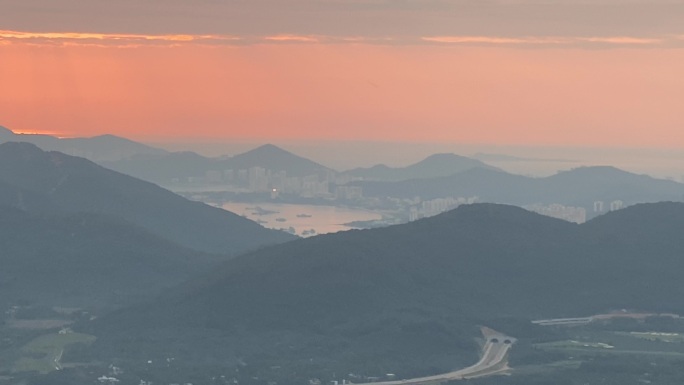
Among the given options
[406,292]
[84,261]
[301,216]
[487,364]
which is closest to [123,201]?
[84,261]

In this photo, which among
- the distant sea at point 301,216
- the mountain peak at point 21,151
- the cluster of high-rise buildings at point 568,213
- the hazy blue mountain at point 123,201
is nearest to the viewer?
the hazy blue mountain at point 123,201

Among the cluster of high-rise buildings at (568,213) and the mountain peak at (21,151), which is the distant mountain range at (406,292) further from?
the mountain peak at (21,151)

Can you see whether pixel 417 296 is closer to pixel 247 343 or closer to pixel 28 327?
pixel 247 343

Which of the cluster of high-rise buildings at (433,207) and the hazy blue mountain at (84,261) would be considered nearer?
the hazy blue mountain at (84,261)

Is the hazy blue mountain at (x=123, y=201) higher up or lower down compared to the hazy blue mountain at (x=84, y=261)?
higher up

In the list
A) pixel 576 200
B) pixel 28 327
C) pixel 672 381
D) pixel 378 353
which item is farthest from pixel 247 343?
pixel 576 200

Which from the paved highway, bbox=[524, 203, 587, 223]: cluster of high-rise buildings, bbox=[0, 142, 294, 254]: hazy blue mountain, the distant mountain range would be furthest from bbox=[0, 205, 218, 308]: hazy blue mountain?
bbox=[524, 203, 587, 223]: cluster of high-rise buildings

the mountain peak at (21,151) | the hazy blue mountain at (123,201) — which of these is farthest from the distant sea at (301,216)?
the mountain peak at (21,151)

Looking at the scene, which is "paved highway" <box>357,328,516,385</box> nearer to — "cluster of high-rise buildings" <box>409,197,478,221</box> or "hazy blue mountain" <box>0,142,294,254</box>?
"hazy blue mountain" <box>0,142,294,254</box>
